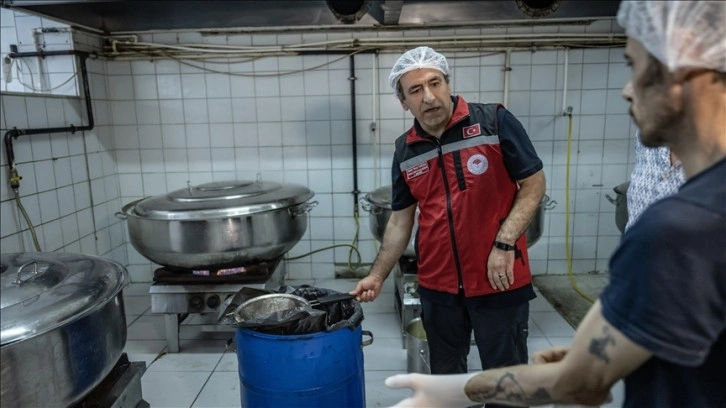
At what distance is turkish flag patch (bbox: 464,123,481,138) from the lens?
1544 mm

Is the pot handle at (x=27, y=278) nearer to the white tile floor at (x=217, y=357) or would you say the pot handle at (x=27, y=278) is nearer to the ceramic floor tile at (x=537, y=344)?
the white tile floor at (x=217, y=357)

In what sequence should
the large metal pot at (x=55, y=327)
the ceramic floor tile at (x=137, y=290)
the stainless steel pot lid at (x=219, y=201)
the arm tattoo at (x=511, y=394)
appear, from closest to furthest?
the arm tattoo at (x=511, y=394) → the large metal pot at (x=55, y=327) → the stainless steel pot lid at (x=219, y=201) → the ceramic floor tile at (x=137, y=290)

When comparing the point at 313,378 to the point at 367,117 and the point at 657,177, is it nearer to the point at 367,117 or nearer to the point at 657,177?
the point at 657,177

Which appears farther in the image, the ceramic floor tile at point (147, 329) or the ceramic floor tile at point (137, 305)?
the ceramic floor tile at point (137, 305)

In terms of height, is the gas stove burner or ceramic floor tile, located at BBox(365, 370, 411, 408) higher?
the gas stove burner

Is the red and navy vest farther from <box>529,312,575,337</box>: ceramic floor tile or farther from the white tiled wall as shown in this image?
the white tiled wall

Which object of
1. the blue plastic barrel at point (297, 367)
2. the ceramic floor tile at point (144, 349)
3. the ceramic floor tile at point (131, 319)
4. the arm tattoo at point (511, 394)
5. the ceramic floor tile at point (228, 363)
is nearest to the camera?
the arm tattoo at point (511, 394)

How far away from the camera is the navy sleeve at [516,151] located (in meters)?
1.50

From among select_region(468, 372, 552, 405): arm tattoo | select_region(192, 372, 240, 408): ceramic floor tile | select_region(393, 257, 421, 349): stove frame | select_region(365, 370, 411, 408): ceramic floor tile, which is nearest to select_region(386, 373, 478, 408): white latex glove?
select_region(468, 372, 552, 405): arm tattoo

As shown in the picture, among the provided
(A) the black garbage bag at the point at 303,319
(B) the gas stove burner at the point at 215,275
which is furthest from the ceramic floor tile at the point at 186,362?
(A) the black garbage bag at the point at 303,319

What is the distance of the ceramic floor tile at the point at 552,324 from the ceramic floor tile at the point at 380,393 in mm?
932

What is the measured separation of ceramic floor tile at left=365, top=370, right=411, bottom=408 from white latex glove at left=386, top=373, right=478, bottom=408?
3.77ft

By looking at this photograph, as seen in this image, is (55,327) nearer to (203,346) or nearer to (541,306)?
(203,346)

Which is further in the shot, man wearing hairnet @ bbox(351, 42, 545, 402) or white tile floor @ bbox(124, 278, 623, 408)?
white tile floor @ bbox(124, 278, 623, 408)
